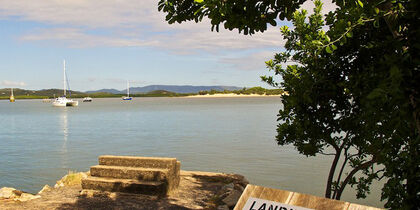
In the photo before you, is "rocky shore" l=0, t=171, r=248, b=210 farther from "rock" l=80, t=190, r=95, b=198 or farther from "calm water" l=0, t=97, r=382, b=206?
"calm water" l=0, t=97, r=382, b=206

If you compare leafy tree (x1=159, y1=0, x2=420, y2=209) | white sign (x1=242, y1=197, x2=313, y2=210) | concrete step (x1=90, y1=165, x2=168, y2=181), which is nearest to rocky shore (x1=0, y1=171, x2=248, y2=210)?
concrete step (x1=90, y1=165, x2=168, y2=181)

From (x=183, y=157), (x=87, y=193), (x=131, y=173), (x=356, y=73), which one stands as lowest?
(x=183, y=157)

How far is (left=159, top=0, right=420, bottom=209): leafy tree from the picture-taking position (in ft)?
13.4

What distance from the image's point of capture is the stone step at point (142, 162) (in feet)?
42.5

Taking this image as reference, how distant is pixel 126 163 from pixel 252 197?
9.94 metres

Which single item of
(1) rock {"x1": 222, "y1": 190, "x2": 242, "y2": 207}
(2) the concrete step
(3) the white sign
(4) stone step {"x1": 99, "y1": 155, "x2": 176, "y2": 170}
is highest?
(3) the white sign

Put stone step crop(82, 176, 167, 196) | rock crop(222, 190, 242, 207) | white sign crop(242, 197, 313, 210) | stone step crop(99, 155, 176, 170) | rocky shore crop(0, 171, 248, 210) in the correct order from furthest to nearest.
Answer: stone step crop(99, 155, 176, 170), stone step crop(82, 176, 167, 196), rocky shore crop(0, 171, 248, 210), rock crop(222, 190, 242, 207), white sign crop(242, 197, 313, 210)

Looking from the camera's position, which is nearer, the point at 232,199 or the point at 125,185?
the point at 232,199

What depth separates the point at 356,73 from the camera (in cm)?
749

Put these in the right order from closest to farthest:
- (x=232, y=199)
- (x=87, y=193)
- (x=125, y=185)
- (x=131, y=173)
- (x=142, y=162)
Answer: (x=232, y=199) < (x=125, y=185) < (x=87, y=193) < (x=131, y=173) < (x=142, y=162)

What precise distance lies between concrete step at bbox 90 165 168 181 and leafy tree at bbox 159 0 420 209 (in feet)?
15.0

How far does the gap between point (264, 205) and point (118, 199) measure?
870 centimetres

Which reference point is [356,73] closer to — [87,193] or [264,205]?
[264,205]

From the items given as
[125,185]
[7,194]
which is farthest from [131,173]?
[7,194]
